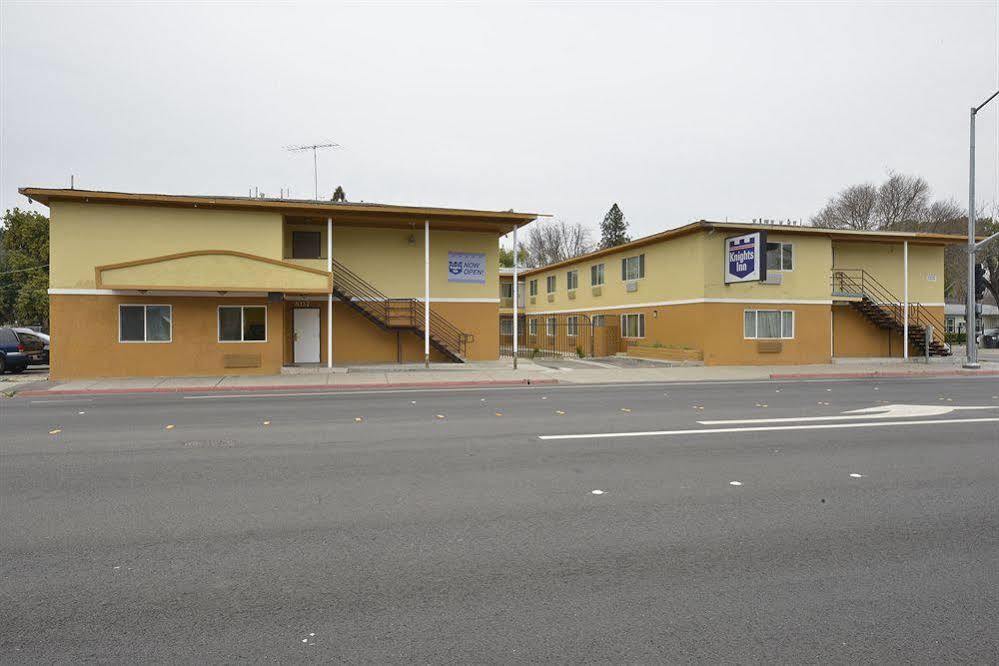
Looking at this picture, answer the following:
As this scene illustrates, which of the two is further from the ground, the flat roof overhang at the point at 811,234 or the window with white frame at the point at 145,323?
the flat roof overhang at the point at 811,234

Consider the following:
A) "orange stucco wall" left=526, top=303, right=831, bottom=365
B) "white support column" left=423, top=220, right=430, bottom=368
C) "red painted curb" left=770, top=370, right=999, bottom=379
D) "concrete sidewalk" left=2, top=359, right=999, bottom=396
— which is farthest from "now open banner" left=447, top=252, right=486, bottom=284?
"red painted curb" left=770, top=370, right=999, bottom=379

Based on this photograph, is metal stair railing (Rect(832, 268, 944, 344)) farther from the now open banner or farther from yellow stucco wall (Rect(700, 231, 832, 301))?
the now open banner

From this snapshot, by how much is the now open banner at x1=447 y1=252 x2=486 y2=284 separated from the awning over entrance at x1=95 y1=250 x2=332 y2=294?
19.4 feet

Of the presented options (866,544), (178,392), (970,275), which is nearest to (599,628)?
(866,544)

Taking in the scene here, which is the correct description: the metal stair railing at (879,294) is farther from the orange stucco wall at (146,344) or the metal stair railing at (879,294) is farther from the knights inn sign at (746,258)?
the orange stucco wall at (146,344)

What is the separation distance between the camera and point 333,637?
11.6 ft

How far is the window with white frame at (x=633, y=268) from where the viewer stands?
31875mm

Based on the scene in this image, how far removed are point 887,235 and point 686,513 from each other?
2862cm

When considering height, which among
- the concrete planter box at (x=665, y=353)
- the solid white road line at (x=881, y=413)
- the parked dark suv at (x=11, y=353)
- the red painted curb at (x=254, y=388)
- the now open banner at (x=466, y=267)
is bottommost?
the solid white road line at (x=881, y=413)

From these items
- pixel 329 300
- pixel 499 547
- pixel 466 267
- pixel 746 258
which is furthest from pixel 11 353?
pixel 746 258

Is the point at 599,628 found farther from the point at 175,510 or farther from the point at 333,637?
the point at 175,510

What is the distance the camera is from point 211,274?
20.6 metres

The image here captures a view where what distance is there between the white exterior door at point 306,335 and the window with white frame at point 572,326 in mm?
17205

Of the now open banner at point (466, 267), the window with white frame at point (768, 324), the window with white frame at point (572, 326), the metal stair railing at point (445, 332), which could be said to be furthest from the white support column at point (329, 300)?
the window with white frame at point (572, 326)
